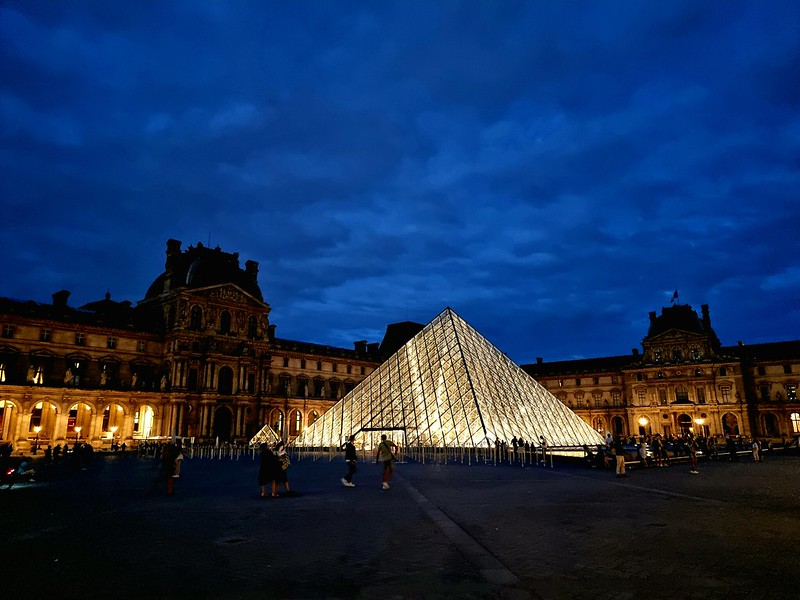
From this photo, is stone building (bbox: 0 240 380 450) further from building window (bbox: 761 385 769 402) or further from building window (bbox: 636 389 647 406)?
building window (bbox: 761 385 769 402)

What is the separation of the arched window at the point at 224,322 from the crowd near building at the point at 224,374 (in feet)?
0.31

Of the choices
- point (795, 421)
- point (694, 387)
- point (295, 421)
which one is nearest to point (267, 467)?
point (295, 421)

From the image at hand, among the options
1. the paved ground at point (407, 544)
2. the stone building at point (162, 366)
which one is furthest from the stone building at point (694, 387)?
the paved ground at point (407, 544)

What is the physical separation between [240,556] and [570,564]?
3404 millimetres

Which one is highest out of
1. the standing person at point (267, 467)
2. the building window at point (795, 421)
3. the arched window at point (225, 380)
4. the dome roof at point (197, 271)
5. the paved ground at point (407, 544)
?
the dome roof at point (197, 271)

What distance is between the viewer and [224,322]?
→ 158 feet

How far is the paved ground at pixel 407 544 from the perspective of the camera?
4.59 metres

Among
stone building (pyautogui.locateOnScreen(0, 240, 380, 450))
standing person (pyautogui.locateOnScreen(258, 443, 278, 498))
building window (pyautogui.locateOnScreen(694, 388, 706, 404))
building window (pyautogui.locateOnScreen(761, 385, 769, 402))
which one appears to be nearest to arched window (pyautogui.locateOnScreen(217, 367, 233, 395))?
stone building (pyautogui.locateOnScreen(0, 240, 380, 450))

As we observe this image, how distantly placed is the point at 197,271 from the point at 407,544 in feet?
149

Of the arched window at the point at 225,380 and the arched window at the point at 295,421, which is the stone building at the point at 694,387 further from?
the arched window at the point at 225,380

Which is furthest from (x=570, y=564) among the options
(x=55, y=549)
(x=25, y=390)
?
(x=25, y=390)

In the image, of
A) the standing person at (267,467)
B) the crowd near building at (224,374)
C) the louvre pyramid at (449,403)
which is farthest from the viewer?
the crowd near building at (224,374)

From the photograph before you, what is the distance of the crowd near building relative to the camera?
3853 cm

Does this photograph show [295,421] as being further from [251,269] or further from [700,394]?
[700,394]
